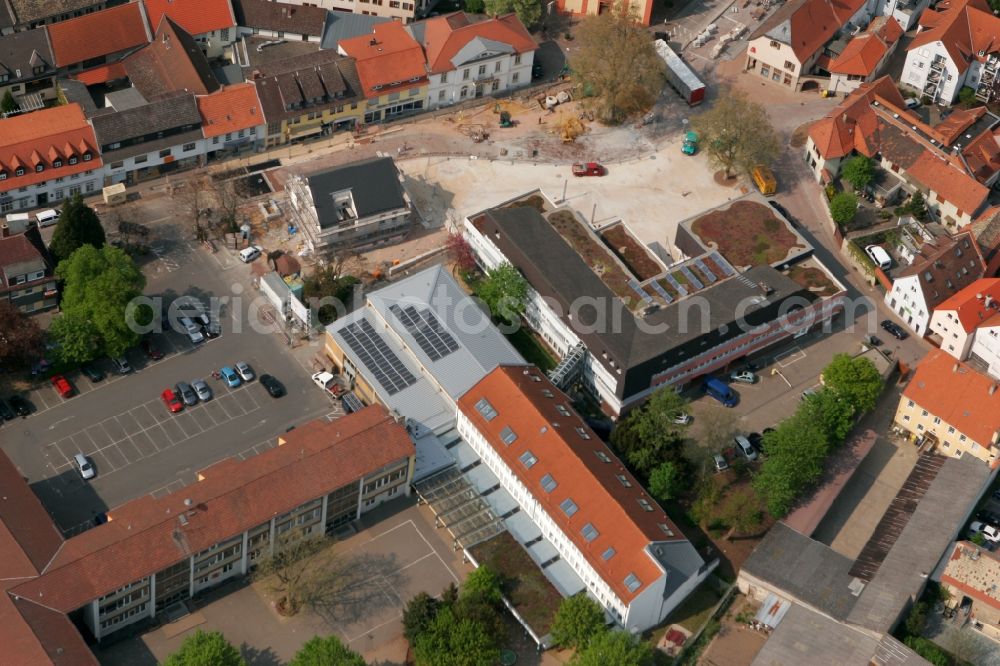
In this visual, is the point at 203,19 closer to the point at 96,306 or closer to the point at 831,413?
the point at 96,306

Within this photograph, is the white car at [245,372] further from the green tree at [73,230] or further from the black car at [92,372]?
the green tree at [73,230]

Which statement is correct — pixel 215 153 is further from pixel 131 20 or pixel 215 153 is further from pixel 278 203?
pixel 131 20

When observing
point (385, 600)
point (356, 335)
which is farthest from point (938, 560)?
point (356, 335)

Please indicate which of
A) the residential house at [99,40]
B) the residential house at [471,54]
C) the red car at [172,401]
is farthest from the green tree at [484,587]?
the residential house at [99,40]

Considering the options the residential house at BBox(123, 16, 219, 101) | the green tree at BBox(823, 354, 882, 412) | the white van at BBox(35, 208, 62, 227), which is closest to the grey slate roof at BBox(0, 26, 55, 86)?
the residential house at BBox(123, 16, 219, 101)

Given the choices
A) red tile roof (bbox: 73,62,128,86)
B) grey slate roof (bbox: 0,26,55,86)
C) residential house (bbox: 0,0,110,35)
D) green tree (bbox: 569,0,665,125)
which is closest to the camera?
grey slate roof (bbox: 0,26,55,86)

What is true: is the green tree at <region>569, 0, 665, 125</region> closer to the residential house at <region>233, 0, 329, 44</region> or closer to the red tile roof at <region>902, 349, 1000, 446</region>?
the residential house at <region>233, 0, 329, 44</region>
